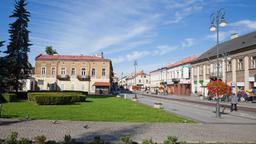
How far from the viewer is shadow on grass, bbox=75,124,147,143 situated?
32.1ft

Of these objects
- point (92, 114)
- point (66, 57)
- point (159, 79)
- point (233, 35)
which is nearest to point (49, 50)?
point (66, 57)

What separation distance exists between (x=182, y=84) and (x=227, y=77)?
22.6m

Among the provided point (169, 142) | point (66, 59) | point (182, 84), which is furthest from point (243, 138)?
point (182, 84)

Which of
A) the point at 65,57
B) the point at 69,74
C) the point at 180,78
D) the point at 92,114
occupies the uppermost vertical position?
the point at 65,57

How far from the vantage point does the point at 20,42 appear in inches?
1608

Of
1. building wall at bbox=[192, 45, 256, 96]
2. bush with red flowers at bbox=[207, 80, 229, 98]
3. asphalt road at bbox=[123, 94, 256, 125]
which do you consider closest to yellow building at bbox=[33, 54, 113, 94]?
building wall at bbox=[192, 45, 256, 96]

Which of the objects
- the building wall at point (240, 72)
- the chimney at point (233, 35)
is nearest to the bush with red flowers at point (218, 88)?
the building wall at point (240, 72)

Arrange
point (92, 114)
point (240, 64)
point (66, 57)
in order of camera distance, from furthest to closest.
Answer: point (66, 57) → point (240, 64) → point (92, 114)

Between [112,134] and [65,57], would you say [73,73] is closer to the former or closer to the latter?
[65,57]

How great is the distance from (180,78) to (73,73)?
27.1m

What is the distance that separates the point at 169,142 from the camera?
7496mm

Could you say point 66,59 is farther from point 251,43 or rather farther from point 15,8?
point 251,43

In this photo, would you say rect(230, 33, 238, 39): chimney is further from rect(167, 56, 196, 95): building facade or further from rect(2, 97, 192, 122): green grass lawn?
rect(2, 97, 192, 122): green grass lawn

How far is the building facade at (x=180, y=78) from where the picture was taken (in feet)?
220
